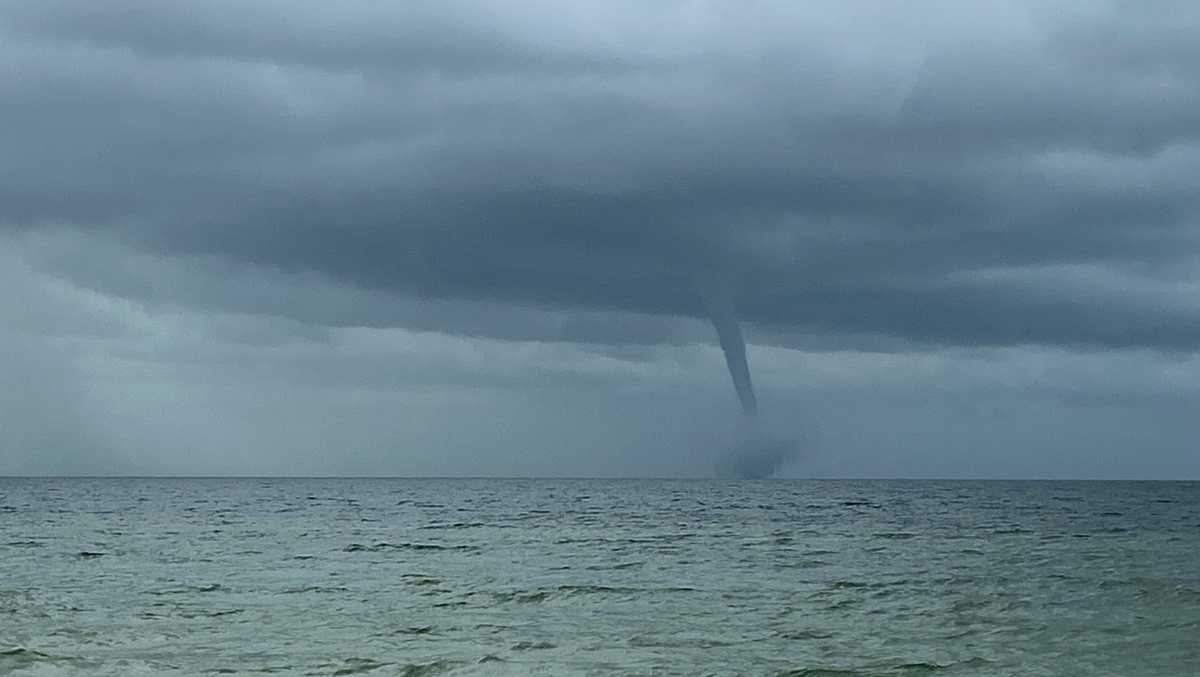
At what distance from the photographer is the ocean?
2280cm

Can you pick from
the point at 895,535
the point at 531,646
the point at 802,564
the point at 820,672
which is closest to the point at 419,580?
the point at 531,646

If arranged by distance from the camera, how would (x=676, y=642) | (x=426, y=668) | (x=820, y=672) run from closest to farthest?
(x=820, y=672) < (x=426, y=668) < (x=676, y=642)

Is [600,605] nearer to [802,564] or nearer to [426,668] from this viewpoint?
[426,668]

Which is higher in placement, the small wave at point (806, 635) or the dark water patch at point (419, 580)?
the dark water patch at point (419, 580)

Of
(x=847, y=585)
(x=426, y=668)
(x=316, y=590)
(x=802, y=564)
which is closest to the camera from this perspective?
(x=426, y=668)

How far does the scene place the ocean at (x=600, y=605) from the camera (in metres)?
22.8

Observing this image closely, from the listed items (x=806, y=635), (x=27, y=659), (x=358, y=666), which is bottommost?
(x=806, y=635)

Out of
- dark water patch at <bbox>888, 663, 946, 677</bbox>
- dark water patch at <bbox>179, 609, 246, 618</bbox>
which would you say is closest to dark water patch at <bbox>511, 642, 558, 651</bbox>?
dark water patch at <bbox>888, 663, 946, 677</bbox>

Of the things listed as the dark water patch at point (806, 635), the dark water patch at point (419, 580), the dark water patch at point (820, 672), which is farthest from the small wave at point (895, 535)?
the dark water patch at point (820, 672)

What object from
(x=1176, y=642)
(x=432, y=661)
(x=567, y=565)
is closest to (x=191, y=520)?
(x=567, y=565)

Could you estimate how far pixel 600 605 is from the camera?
103 ft

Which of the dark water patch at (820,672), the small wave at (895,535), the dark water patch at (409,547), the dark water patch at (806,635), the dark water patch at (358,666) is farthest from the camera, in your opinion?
the small wave at (895,535)

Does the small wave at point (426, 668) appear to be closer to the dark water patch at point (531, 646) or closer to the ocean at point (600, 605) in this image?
the ocean at point (600, 605)

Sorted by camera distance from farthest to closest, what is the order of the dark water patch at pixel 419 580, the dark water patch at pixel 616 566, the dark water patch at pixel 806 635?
the dark water patch at pixel 616 566, the dark water patch at pixel 419 580, the dark water patch at pixel 806 635
